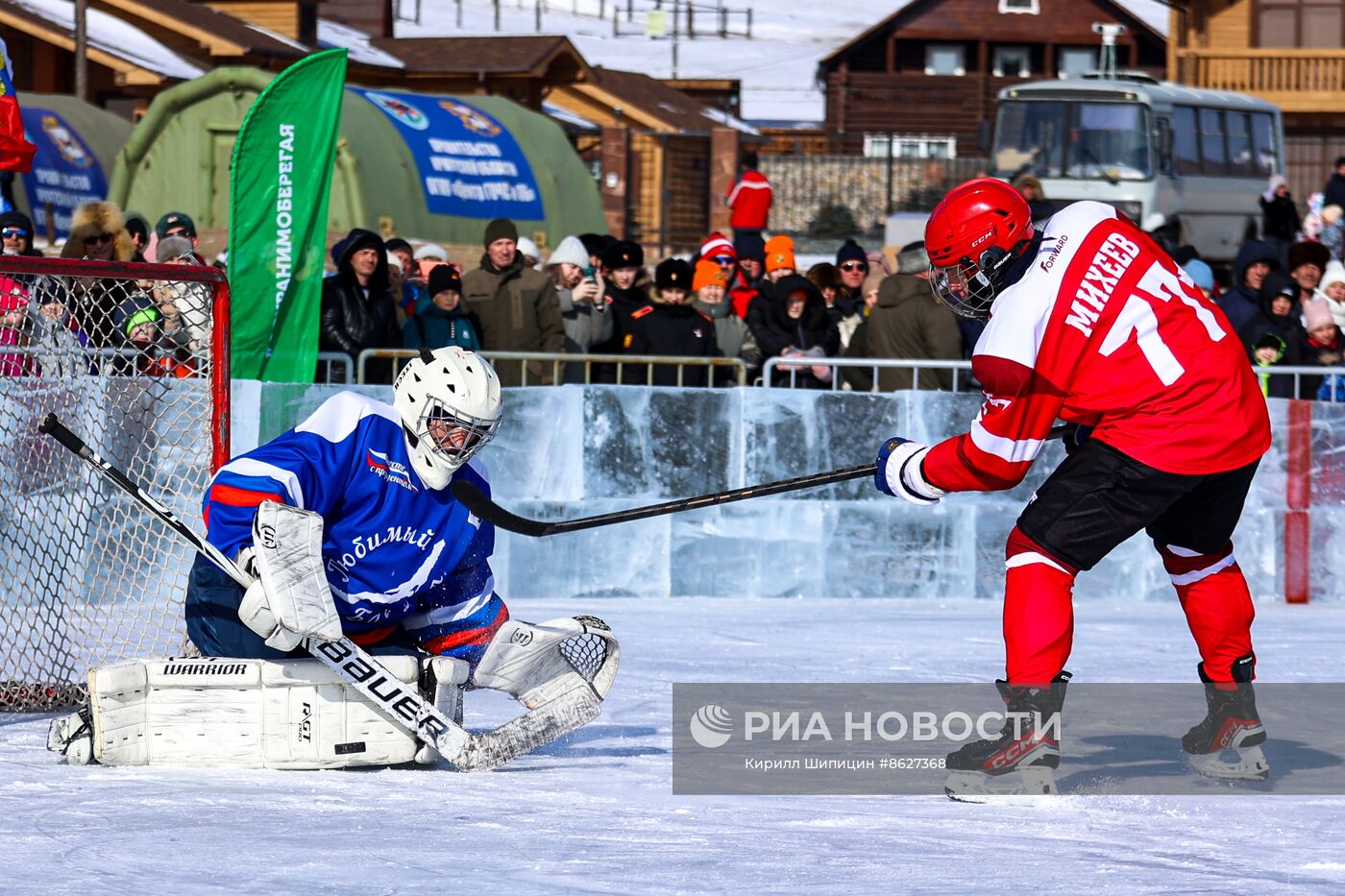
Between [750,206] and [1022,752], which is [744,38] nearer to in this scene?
[750,206]

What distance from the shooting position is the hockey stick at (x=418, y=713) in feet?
16.8

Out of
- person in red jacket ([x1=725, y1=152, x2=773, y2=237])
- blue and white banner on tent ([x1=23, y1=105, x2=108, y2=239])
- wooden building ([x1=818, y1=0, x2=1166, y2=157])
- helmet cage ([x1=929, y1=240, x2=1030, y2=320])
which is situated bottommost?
helmet cage ([x1=929, y1=240, x2=1030, y2=320])

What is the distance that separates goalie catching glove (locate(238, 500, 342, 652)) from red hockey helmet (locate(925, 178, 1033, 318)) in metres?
1.64

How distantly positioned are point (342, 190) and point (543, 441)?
6410 mm

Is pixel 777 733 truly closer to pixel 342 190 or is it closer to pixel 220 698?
pixel 220 698

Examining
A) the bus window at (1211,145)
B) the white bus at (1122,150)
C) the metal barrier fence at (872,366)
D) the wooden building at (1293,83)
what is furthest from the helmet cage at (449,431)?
the wooden building at (1293,83)

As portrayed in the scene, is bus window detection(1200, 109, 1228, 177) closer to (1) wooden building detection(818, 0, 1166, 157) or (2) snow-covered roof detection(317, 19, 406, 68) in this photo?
(2) snow-covered roof detection(317, 19, 406, 68)

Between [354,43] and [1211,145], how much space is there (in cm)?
1453

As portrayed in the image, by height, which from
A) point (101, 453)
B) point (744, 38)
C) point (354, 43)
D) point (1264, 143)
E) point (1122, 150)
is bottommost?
point (101, 453)

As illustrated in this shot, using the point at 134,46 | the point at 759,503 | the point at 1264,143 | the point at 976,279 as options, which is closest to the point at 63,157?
the point at 134,46

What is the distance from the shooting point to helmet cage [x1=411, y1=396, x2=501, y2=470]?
5.15 metres

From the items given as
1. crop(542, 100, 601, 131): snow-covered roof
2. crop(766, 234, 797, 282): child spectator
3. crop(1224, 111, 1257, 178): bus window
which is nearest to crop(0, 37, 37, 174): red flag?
crop(766, 234, 797, 282): child spectator

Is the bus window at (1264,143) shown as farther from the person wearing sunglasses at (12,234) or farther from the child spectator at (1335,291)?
the person wearing sunglasses at (12,234)

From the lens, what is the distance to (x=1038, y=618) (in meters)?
4.87
